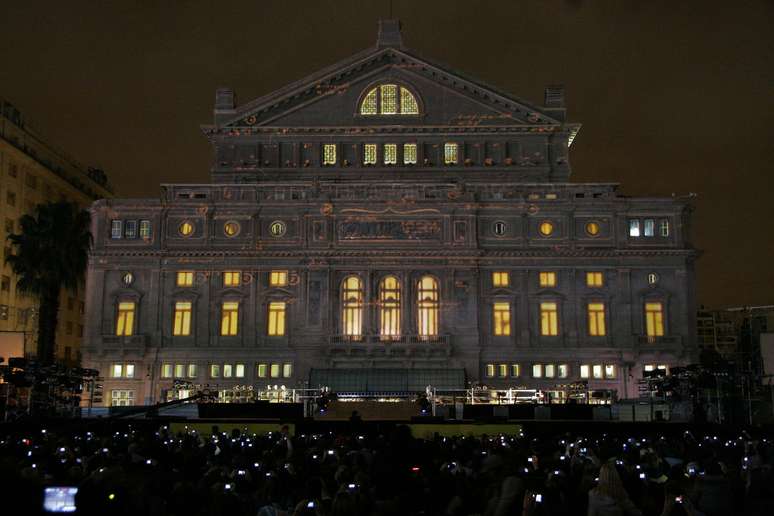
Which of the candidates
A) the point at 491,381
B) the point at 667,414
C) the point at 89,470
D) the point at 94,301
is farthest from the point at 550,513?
the point at 94,301

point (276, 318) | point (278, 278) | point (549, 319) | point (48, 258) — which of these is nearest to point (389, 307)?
point (276, 318)

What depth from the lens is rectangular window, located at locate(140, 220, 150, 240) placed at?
3570 inches

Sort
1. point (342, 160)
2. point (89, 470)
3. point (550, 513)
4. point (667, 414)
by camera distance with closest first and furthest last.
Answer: point (550, 513)
point (89, 470)
point (667, 414)
point (342, 160)

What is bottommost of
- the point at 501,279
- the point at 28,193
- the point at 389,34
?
the point at 501,279

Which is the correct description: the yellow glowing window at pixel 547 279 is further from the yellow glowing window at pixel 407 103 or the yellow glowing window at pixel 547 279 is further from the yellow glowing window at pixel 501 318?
the yellow glowing window at pixel 407 103

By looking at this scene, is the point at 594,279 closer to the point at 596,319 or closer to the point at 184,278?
the point at 596,319

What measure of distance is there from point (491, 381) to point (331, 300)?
15.5 metres

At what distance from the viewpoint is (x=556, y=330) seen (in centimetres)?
8775

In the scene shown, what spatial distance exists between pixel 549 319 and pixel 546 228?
8.13m

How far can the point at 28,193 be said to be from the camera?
10425 centimetres

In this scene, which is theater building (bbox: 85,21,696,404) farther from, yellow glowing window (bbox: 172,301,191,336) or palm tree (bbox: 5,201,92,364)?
palm tree (bbox: 5,201,92,364)

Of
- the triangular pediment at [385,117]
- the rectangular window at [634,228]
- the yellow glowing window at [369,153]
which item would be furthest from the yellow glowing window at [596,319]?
the yellow glowing window at [369,153]

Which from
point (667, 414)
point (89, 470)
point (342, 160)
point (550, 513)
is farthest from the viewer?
point (342, 160)

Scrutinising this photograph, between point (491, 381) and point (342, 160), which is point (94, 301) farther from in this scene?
point (491, 381)
